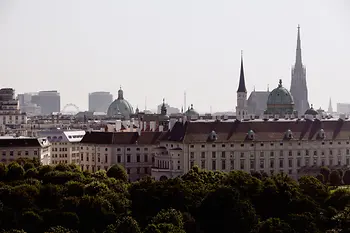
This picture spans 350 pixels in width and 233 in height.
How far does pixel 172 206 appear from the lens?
3369 inches

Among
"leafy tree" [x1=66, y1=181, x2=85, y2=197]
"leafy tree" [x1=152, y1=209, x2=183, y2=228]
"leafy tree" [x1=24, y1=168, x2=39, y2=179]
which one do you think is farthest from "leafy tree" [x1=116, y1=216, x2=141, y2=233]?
"leafy tree" [x1=24, y1=168, x2=39, y2=179]

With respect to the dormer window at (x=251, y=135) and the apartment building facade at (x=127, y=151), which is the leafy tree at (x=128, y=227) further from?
the apartment building facade at (x=127, y=151)

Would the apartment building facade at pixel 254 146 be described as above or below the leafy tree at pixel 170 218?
above

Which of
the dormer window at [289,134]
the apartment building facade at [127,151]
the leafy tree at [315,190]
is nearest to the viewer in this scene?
the leafy tree at [315,190]

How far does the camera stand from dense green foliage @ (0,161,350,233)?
77.2 metres

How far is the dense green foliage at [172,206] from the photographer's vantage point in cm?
7719

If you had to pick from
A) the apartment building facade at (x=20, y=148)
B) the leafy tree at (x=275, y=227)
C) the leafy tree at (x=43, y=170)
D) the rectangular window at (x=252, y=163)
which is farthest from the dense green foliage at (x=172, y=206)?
the apartment building facade at (x=20, y=148)

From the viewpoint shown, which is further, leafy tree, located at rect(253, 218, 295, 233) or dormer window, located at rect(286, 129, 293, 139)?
dormer window, located at rect(286, 129, 293, 139)

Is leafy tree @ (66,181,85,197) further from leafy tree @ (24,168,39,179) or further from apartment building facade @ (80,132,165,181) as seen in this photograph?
apartment building facade @ (80,132,165,181)

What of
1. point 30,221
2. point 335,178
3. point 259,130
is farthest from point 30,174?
point 259,130

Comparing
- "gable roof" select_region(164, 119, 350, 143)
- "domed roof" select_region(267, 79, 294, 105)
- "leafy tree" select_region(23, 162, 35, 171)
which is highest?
"domed roof" select_region(267, 79, 294, 105)

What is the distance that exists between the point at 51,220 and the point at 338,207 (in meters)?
22.5

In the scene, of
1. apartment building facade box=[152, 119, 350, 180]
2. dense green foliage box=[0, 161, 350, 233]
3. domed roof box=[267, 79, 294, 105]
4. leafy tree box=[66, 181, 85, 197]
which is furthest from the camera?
domed roof box=[267, 79, 294, 105]

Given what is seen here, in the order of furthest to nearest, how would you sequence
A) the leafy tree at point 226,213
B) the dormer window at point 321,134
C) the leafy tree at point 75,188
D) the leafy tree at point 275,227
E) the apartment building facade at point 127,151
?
the apartment building facade at point 127,151, the dormer window at point 321,134, the leafy tree at point 75,188, the leafy tree at point 226,213, the leafy tree at point 275,227
